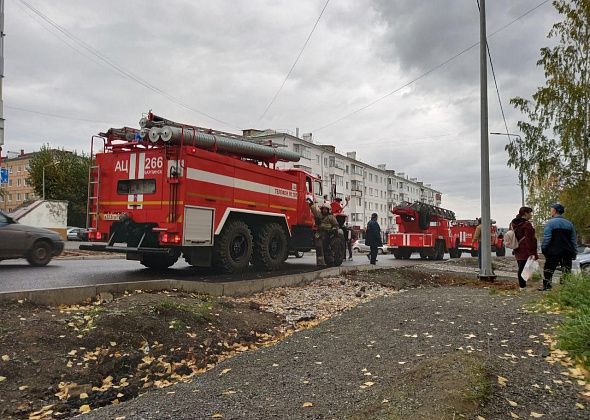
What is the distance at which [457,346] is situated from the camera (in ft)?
15.5

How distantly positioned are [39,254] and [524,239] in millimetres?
11105

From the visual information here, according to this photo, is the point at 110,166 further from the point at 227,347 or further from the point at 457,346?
the point at 457,346

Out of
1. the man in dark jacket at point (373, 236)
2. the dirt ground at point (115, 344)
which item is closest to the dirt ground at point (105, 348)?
the dirt ground at point (115, 344)

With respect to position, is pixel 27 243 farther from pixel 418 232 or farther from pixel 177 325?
pixel 418 232

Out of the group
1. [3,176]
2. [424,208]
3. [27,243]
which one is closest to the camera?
[27,243]

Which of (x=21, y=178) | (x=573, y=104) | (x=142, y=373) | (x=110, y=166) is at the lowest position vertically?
(x=142, y=373)

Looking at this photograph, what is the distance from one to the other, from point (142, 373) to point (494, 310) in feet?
14.8

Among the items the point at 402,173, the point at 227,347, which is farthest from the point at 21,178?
the point at 227,347

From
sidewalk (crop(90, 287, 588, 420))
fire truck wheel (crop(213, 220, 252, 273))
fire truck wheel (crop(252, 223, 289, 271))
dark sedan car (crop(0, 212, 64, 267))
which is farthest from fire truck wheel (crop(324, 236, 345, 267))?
sidewalk (crop(90, 287, 588, 420))

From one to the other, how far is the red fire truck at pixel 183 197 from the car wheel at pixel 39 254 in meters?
2.56

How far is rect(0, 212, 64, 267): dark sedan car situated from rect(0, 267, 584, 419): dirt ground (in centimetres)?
598

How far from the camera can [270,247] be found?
11.8 meters

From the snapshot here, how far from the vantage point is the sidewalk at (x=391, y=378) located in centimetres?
337

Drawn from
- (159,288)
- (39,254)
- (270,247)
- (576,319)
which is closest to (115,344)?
(159,288)
